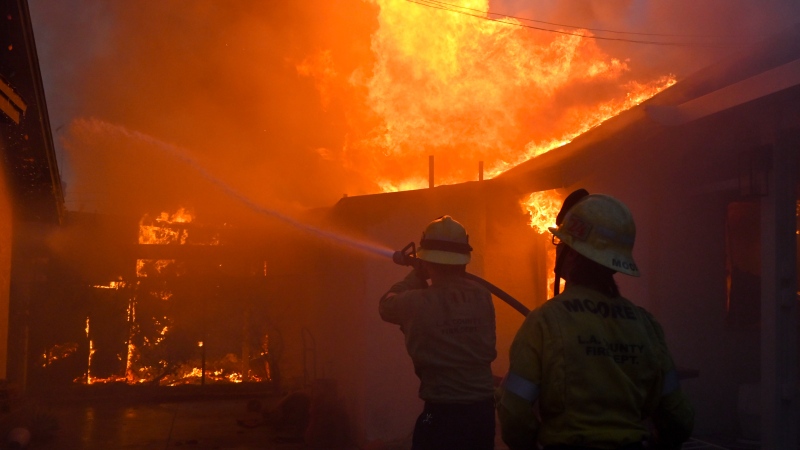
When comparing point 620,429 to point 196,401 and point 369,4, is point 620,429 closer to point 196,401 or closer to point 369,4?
point 196,401

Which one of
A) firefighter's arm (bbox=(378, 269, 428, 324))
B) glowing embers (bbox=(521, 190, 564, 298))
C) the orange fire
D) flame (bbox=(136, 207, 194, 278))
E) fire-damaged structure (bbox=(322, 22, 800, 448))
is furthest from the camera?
the orange fire

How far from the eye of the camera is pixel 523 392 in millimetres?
2107

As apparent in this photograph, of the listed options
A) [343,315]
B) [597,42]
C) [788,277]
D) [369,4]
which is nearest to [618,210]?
[788,277]

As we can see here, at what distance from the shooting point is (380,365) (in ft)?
27.4

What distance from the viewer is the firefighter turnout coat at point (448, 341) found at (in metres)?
3.63

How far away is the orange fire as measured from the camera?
50.0ft

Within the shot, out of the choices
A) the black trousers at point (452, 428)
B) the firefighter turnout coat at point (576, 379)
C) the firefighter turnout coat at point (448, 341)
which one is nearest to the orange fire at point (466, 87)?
the firefighter turnout coat at point (448, 341)

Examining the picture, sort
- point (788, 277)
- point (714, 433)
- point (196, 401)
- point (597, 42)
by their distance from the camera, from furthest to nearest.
Result: point (597, 42) → point (196, 401) → point (714, 433) → point (788, 277)

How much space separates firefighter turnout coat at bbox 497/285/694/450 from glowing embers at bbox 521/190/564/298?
18.8 ft

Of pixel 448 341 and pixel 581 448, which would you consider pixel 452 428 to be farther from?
pixel 581 448

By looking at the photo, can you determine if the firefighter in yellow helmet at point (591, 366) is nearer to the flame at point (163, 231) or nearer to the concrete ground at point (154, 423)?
the concrete ground at point (154, 423)

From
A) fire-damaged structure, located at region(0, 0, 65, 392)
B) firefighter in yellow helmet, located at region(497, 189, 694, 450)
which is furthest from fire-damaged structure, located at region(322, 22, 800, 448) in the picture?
fire-damaged structure, located at region(0, 0, 65, 392)

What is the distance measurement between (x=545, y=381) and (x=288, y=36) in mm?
22078

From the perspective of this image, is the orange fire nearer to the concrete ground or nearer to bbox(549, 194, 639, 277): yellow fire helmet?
the concrete ground
